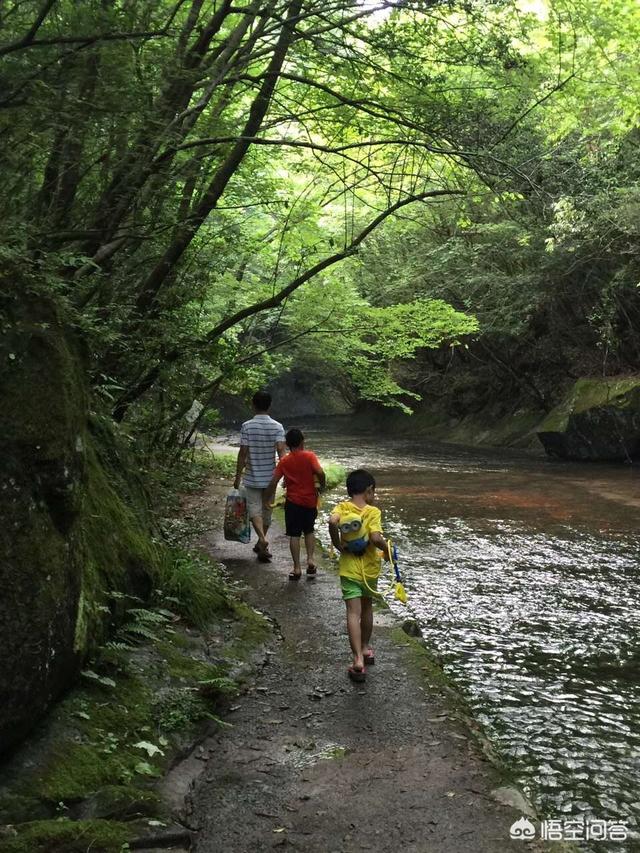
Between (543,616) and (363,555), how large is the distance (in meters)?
3.21

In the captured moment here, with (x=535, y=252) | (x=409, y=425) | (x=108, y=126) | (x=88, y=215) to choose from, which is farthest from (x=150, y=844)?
(x=409, y=425)

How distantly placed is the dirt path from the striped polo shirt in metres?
2.86

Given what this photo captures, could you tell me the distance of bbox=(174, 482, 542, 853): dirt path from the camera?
3.36 metres

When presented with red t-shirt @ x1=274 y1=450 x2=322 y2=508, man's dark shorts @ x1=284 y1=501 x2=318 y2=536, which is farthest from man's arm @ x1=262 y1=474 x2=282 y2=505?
man's dark shorts @ x1=284 y1=501 x2=318 y2=536

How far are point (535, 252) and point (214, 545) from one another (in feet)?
53.6

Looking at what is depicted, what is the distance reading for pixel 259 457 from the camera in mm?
8516

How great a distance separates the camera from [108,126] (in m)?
4.89

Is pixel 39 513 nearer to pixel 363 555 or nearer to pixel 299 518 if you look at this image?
pixel 363 555

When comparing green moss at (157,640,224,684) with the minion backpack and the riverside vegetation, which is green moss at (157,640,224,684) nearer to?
the riverside vegetation

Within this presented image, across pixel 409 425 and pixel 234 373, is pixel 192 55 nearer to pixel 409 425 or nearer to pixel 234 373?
pixel 234 373
